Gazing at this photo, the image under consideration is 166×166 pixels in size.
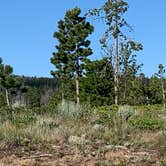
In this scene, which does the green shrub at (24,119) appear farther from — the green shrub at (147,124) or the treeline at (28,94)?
the green shrub at (147,124)

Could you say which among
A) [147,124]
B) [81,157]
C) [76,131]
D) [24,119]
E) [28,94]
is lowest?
[81,157]

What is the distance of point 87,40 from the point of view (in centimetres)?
5497

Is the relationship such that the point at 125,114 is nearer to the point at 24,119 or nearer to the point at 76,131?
the point at 24,119

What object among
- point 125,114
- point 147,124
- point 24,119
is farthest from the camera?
point 125,114

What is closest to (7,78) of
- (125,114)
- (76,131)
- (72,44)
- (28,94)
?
(72,44)

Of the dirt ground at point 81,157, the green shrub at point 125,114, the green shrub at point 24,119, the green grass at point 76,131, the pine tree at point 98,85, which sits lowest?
the dirt ground at point 81,157

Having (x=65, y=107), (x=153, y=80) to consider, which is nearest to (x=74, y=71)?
(x=153, y=80)

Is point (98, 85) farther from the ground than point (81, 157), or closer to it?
farther from the ground

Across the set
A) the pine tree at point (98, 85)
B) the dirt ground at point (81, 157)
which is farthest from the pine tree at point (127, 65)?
the dirt ground at point (81, 157)

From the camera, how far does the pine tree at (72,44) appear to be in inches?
2163

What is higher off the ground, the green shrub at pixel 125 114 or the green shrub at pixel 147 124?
the green shrub at pixel 125 114

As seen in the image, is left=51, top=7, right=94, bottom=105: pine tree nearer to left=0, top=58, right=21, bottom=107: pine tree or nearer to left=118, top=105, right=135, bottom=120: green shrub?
left=0, top=58, right=21, bottom=107: pine tree

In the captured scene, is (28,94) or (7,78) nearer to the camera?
(7,78)

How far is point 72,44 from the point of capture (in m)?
55.9
